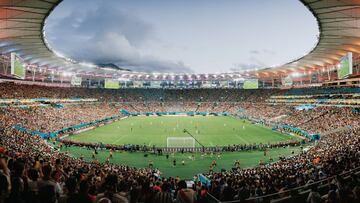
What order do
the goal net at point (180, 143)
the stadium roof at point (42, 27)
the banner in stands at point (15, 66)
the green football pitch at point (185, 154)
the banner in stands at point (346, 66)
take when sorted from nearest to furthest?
the stadium roof at point (42, 27)
the green football pitch at point (185, 154)
the banner in stands at point (15, 66)
the banner in stands at point (346, 66)
the goal net at point (180, 143)

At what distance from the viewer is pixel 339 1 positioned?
24922 mm

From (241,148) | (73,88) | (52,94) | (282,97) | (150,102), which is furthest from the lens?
(150,102)

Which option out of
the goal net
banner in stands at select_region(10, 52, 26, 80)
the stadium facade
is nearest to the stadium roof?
the stadium facade

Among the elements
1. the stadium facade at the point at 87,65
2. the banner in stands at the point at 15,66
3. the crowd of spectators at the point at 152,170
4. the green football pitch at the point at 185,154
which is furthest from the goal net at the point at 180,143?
the stadium facade at the point at 87,65

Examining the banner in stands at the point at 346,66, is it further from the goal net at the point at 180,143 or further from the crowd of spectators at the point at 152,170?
the goal net at the point at 180,143

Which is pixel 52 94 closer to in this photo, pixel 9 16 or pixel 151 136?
pixel 151 136

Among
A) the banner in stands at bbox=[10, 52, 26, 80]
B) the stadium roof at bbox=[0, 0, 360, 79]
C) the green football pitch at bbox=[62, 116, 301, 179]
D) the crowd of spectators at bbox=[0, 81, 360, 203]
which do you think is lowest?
the green football pitch at bbox=[62, 116, 301, 179]

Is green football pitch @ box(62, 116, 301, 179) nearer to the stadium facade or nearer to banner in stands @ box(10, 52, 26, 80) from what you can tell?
banner in stands @ box(10, 52, 26, 80)

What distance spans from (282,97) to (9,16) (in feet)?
228

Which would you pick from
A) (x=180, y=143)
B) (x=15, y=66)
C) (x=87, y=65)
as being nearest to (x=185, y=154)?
(x=180, y=143)

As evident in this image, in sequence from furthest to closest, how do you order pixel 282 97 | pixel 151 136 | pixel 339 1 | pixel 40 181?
1. pixel 282 97
2. pixel 151 136
3. pixel 339 1
4. pixel 40 181

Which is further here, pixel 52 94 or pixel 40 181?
pixel 52 94

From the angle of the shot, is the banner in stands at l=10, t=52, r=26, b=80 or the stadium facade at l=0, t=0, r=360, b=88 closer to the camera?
the stadium facade at l=0, t=0, r=360, b=88

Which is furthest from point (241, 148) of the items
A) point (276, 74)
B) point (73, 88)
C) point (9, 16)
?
point (73, 88)
